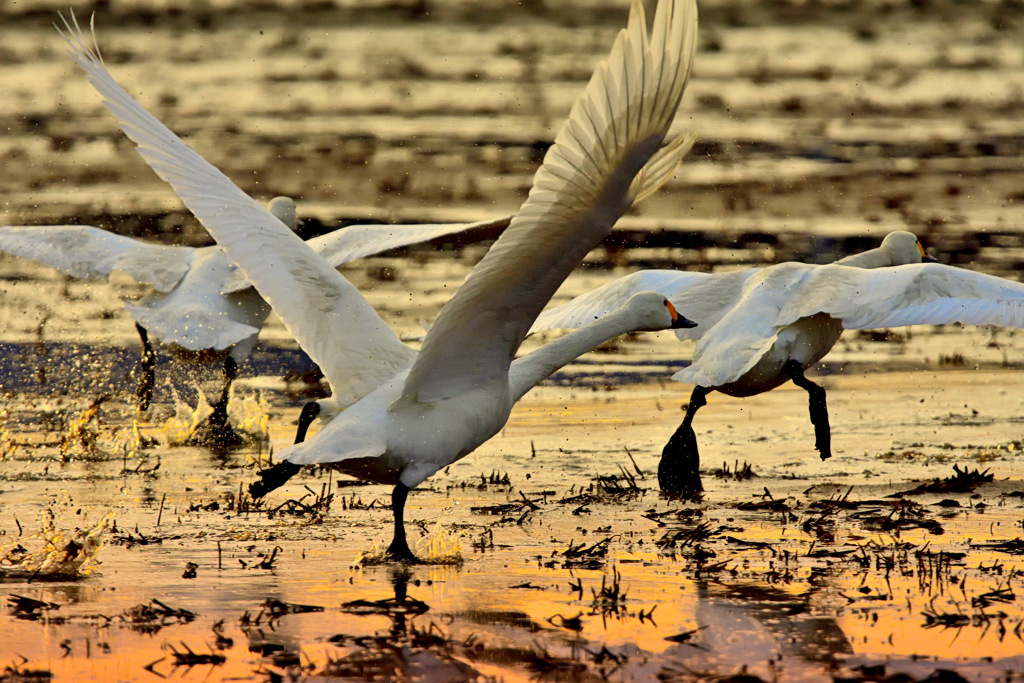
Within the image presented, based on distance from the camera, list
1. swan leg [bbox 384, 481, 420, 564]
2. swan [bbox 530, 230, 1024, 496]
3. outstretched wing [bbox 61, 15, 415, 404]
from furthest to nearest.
Answer: swan [bbox 530, 230, 1024, 496], outstretched wing [bbox 61, 15, 415, 404], swan leg [bbox 384, 481, 420, 564]

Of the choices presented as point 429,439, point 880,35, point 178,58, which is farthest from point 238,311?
point 880,35

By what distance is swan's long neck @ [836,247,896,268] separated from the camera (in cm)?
1109

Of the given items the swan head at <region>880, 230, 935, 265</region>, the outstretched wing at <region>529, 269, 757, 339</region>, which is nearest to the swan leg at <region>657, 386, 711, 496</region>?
the outstretched wing at <region>529, 269, 757, 339</region>

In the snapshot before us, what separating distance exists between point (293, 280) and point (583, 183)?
2538 millimetres

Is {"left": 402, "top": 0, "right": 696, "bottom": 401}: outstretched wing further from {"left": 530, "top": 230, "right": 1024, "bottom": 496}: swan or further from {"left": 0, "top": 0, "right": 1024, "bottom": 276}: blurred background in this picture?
{"left": 0, "top": 0, "right": 1024, "bottom": 276}: blurred background

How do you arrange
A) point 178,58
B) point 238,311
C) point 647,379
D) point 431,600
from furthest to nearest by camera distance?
point 178,58 < point 647,379 < point 238,311 < point 431,600

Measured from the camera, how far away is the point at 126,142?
21.6 meters

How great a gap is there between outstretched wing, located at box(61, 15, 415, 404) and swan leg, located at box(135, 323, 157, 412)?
4.38m

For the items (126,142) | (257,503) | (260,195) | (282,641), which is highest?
(126,142)

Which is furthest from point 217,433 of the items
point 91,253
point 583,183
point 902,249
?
point 583,183

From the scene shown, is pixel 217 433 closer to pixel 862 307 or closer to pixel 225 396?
pixel 225 396

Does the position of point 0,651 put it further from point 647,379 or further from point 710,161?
point 710,161

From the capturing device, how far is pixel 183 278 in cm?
1241

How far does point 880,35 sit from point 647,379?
1431cm
